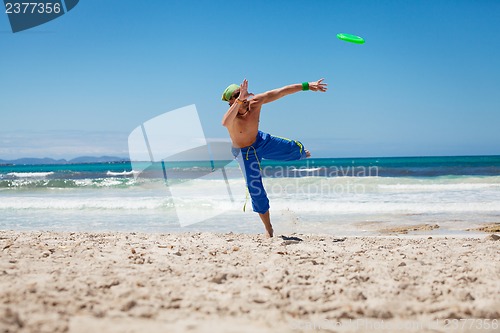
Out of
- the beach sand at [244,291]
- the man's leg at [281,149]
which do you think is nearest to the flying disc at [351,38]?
the man's leg at [281,149]

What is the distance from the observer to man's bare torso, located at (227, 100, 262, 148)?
4980 millimetres

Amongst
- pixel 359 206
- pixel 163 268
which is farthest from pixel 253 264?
pixel 359 206

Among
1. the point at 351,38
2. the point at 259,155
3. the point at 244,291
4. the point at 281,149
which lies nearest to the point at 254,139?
the point at 259,155

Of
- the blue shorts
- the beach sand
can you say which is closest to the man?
the blue shorts

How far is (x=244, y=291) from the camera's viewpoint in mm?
2738

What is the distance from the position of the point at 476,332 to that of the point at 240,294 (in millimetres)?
1301

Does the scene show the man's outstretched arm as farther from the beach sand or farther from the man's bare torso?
the beach sand

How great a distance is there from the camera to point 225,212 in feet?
30.8

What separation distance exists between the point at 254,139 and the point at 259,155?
207 mm

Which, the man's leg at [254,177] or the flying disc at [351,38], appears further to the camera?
the flying disc at [351,38]

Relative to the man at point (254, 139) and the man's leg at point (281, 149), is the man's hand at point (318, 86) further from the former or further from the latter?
the man's leg at point (281, 149)

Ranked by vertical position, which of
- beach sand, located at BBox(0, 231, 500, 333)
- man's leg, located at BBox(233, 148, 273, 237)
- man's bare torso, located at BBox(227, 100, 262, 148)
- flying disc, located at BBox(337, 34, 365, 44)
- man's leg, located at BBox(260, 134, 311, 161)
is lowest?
beach sand, located at BBox(0, 231, 500, 333)

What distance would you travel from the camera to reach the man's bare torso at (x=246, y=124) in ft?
16.3

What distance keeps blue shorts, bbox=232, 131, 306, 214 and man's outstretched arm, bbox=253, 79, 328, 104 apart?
0.46 metres
